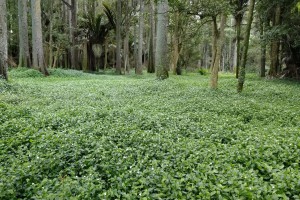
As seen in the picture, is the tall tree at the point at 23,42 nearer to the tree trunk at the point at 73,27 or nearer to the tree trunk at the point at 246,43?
the tree trunk at the point at 73,27

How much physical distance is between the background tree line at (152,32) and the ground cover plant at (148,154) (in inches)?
209

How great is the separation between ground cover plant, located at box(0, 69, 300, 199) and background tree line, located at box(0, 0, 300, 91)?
17.4 ft

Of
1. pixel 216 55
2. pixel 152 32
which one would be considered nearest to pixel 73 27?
pixel 152 32

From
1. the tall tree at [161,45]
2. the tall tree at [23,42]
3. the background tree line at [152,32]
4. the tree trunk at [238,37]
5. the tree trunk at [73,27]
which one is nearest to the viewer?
the background tree line at [152,32]

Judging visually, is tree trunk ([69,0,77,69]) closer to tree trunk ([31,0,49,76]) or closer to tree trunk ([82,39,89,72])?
tree trunk ([82,39,89,72])

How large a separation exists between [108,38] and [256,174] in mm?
25793

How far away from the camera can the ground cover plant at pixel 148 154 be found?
314 cm

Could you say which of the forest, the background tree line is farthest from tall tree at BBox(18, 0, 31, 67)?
the forest

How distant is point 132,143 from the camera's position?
4.63m

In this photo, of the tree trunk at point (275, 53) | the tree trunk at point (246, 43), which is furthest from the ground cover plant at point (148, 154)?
the tree trunk at point (275, 53)

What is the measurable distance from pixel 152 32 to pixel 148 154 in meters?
23.5

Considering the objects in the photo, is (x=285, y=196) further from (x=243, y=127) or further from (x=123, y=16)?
(x=123, y=16)

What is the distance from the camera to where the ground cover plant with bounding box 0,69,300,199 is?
10.3 ft

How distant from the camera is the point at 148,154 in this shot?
13.4 ft
